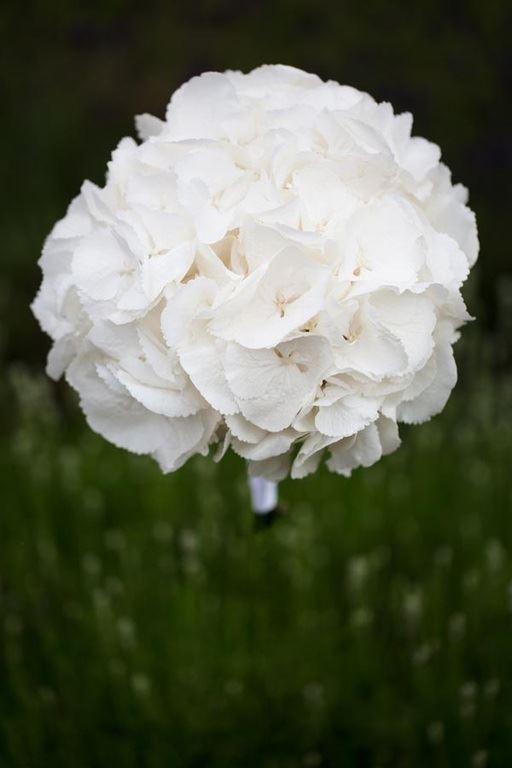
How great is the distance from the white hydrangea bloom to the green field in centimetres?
49

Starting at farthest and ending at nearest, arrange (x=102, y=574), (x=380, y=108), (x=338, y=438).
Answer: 1. (x=102, y=574)
2. (x=380, y=108)
3. (x=338, y=438)

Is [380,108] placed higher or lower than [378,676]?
higher

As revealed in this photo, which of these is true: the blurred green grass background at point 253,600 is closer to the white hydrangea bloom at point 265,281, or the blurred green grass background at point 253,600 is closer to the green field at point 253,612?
the green field at point 253,612

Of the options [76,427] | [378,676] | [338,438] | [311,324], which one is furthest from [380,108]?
[76,427]

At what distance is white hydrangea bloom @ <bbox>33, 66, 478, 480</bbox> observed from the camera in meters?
1.01

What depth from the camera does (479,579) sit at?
2047 millimetres

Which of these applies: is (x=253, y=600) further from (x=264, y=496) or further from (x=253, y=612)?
(x=264, y=496)

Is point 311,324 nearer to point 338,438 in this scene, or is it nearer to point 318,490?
point 338,438

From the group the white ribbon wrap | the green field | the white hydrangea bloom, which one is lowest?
the green field

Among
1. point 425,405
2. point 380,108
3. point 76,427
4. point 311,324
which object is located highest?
point 380,108

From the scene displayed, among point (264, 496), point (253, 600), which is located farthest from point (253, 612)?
point (264, 496)

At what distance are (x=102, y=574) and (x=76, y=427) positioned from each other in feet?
2.69

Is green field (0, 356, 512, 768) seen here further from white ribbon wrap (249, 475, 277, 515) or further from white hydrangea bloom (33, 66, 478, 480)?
white hydrangea bloom (33, 66, 478, 480)

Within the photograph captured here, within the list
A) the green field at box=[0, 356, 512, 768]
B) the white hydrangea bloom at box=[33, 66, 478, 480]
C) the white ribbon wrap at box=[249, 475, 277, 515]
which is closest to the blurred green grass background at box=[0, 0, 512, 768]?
the green field at box=[0, 356, 512, 768]
